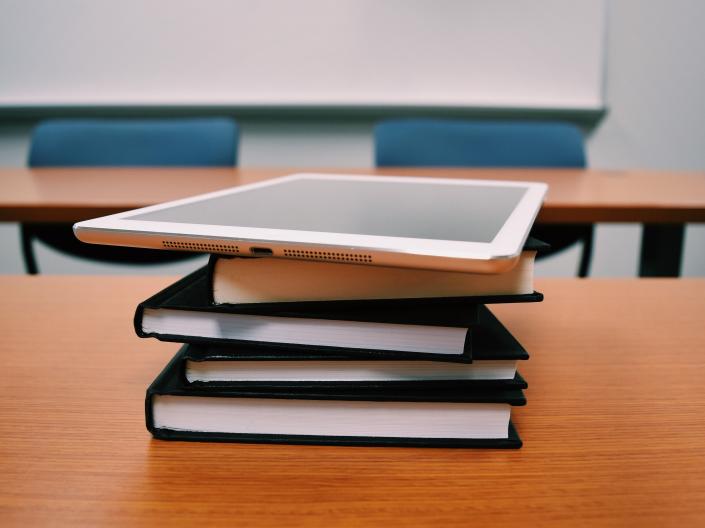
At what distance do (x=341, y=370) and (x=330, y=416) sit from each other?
0.03 metres

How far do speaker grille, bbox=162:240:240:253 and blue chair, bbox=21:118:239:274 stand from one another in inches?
50.0

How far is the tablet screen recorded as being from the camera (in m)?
0.30

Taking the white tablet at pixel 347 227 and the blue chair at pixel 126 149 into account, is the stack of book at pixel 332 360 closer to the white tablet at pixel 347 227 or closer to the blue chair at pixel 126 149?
the white tablet at pixel 347 227

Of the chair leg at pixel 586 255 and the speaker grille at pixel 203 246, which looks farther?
the chair leg at pixel 586 255

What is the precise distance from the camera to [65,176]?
1.21 m

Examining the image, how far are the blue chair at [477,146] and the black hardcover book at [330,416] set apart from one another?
3.98ft

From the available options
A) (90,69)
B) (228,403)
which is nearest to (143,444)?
(228,403)

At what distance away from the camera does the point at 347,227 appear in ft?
0.99

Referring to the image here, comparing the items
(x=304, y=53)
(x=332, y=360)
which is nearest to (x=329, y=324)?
(x=332, y=360)

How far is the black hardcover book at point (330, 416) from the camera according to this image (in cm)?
30

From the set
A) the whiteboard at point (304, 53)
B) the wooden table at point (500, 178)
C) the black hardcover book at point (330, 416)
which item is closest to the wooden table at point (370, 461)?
the black hardcover book at point (330, 416)

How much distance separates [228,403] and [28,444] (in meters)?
0.11

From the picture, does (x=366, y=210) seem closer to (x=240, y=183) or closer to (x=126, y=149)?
(x=240, y=183)

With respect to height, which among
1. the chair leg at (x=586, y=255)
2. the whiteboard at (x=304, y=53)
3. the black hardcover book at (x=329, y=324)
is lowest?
the chair leg at (x=586, y=255)
